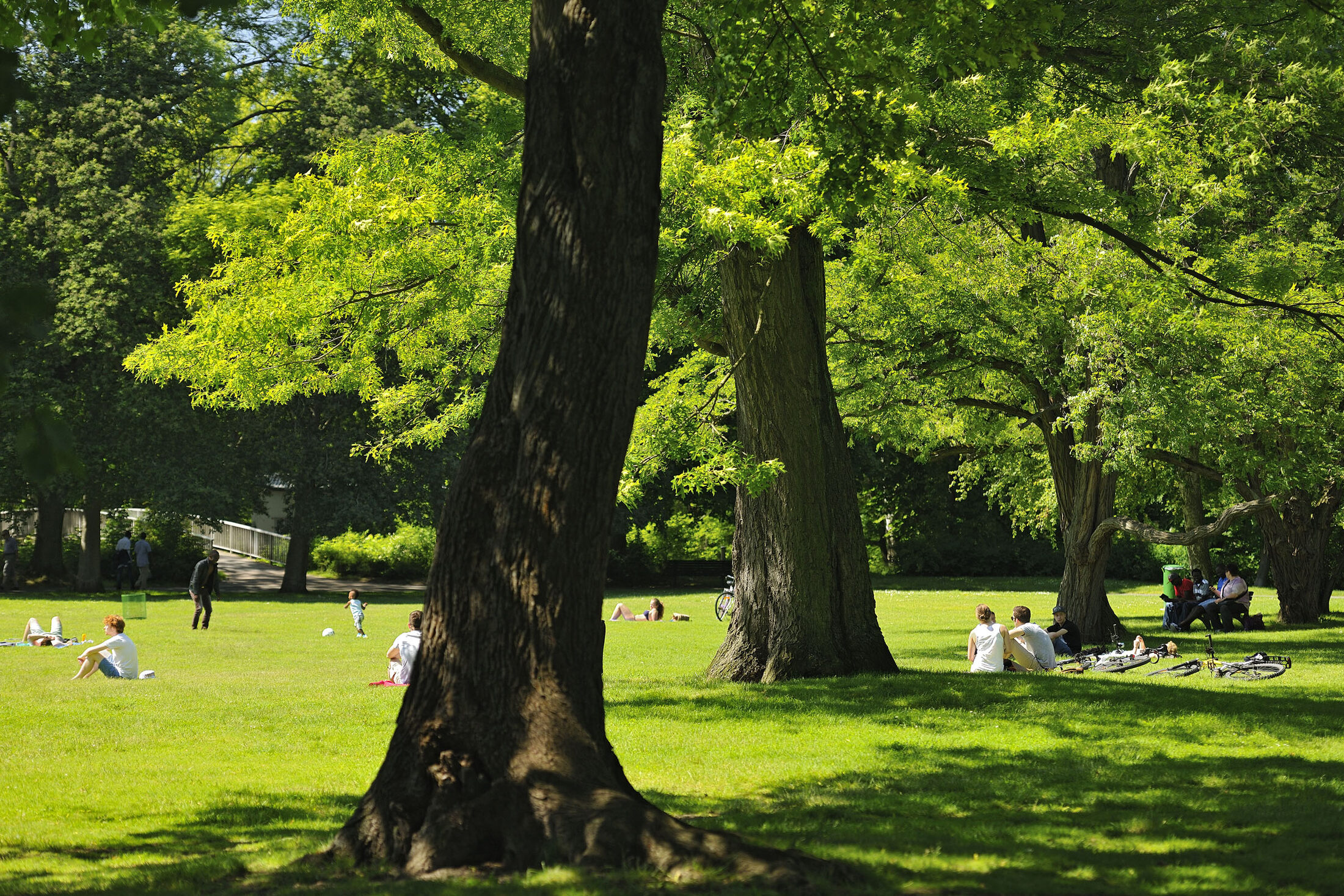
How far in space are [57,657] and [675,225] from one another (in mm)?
11646

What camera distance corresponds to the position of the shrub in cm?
4603

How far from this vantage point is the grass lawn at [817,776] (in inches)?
Answer: 242

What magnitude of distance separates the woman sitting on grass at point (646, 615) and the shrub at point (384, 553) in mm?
15819

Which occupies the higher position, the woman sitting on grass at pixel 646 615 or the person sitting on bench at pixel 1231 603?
the person sitting on bench at pixel 1231 603

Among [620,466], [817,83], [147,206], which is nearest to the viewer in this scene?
[620,466]

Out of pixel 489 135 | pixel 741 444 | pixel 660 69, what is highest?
pixel 489 135

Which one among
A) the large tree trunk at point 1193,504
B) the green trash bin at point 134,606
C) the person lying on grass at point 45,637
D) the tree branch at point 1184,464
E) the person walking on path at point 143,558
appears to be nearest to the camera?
the person lying on grass at point 45,637

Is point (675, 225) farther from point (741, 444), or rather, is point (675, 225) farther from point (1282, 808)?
point (1282, 808)

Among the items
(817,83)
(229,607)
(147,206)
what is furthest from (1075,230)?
(147,206)

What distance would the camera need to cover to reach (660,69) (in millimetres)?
6574

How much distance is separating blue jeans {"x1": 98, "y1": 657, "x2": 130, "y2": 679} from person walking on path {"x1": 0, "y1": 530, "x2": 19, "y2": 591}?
22.4 meters

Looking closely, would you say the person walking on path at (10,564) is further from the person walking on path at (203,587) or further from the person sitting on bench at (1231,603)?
the person sitting on bench at (1231,603)

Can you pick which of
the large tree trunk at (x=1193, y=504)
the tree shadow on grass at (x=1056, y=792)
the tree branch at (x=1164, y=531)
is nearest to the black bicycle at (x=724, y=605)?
the tree branch at (x=1164, y=531)

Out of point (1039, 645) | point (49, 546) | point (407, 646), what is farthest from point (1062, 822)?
point (49, 546)
